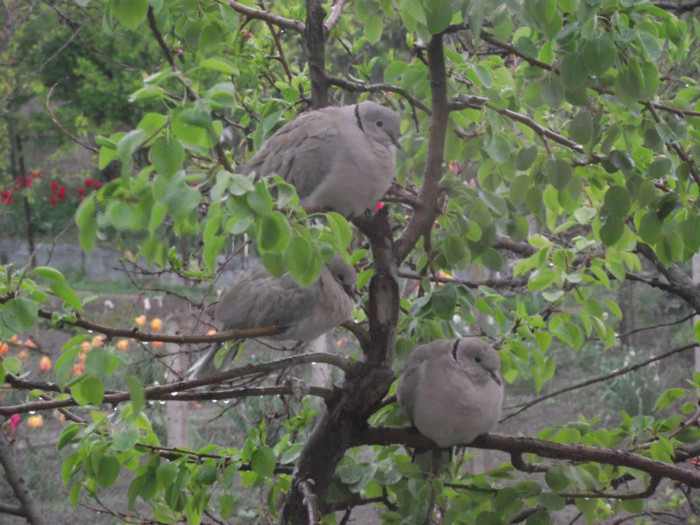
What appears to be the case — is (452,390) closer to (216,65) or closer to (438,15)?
(438,15)

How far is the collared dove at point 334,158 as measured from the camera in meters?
1.26

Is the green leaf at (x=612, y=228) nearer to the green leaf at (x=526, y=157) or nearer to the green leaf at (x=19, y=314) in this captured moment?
the green leaf at (x=526, y=157)

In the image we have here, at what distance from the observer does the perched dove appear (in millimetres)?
1357

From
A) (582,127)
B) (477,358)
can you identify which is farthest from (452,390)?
(582,127)

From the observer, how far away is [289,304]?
133 cm

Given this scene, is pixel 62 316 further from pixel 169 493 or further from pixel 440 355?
pixel 440 355

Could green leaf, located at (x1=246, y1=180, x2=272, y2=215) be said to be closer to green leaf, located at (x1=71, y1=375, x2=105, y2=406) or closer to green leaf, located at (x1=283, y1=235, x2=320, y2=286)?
green leaf, located at (x1=283, y1=235, x2=320, y2=286)

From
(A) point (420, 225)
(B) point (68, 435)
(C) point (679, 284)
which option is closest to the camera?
(B) point (68, 435)

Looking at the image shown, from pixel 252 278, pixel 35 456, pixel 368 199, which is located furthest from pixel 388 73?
pixel 35 456

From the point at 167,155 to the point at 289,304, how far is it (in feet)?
2.43

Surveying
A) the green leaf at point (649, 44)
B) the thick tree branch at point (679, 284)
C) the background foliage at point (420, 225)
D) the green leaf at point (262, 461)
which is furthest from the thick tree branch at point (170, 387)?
the thick tree branch at point (679, 284)

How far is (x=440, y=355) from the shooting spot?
1438 millimetres

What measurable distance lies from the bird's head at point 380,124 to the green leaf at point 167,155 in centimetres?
72

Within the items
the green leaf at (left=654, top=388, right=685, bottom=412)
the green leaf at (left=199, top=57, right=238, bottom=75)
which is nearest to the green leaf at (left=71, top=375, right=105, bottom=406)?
the green leaf at (left=199, top=57, right=238, bottom=75)
